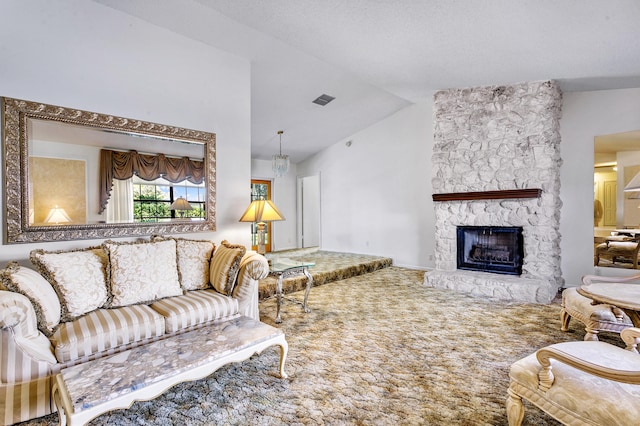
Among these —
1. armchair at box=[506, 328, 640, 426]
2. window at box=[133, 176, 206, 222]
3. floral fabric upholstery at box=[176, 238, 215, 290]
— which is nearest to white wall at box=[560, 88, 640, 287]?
armchair at box=[506, 328, 640, 426]

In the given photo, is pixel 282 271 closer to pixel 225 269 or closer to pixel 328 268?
pixel 225 269

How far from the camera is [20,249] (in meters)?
2.43

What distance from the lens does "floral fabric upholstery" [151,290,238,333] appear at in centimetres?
240

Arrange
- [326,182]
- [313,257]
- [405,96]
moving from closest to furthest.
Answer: [405,96] → [313,257] → [326,182]

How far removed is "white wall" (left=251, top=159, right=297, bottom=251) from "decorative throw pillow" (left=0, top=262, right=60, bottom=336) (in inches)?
217

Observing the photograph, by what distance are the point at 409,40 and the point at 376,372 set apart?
3.26 m

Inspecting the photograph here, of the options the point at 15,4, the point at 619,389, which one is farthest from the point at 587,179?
the point at 15,4

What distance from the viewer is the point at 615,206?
451 centimetres

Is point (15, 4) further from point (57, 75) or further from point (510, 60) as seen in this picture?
point (510, 60)

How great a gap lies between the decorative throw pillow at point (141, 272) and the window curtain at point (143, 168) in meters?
0.54

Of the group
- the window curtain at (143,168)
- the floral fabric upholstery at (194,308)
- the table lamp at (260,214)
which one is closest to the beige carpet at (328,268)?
the table lamp at (260,214)

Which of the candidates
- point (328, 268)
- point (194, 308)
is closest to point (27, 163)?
point (194, 308)

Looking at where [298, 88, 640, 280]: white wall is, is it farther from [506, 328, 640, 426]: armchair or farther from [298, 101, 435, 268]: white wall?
[506, 328, 640, 426]: armchair

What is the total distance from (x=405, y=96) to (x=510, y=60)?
1.97 metres
